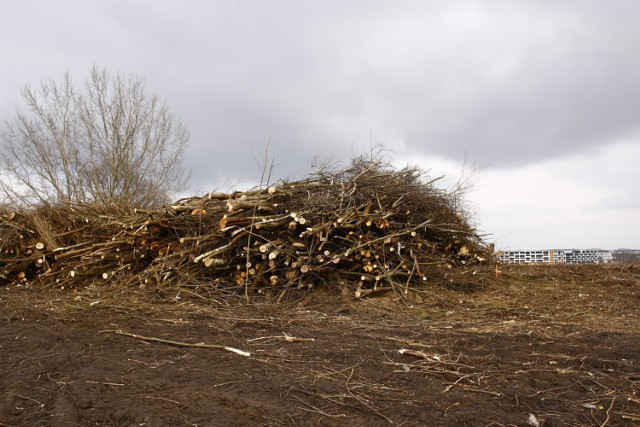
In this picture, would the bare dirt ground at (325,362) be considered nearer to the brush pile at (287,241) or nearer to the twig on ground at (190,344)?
the twig on ground at (190,344)

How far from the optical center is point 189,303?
287 inches

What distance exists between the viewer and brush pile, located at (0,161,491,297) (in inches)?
308

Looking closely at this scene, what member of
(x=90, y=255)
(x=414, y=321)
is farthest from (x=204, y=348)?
(x=90, y=255)

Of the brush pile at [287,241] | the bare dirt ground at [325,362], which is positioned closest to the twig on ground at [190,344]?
the bare dirt ground at [325,362]

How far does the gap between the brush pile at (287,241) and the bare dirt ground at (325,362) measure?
62 cm

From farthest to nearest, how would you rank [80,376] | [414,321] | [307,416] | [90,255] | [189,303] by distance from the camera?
1. [90,255]
2. [189,303]
3. [414,321]
4. [80,376]
5. [307,416]

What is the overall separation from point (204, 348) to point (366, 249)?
3578 millimetres

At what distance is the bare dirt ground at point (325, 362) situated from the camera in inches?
123

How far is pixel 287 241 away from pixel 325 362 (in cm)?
390

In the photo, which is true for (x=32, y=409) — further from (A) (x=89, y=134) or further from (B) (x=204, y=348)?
(A) (x=89, y=134)

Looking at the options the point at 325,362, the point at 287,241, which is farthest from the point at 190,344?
the point at 287,241

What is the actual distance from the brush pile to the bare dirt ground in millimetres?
625

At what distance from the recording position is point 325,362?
14.0ft

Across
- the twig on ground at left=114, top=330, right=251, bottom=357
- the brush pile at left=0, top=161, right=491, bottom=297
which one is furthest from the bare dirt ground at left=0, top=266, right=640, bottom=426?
the brush pile at left=0, top=161, right=491, bottom=297
